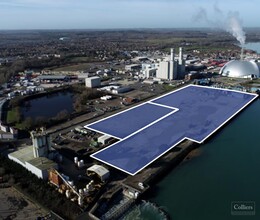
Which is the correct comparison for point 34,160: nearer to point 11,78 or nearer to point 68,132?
point 68,132

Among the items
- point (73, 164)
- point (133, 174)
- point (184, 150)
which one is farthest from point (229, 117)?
point (73, 164)

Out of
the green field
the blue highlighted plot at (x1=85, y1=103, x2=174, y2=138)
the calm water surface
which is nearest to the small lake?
the blue highlighted plot at (x1=85, y1=103, x2=174, y2=138)

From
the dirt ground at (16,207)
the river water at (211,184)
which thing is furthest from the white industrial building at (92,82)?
the dirt ground at (16,207)

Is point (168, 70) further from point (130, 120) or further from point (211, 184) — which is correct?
point (211, 184)

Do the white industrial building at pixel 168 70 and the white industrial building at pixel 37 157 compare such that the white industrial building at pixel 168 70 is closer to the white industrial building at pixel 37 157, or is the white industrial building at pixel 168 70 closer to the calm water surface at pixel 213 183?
the calm water surface at pixel 213 183

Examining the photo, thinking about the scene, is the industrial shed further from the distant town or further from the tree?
the tree

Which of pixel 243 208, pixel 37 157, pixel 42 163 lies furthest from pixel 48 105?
pixel 243 208
